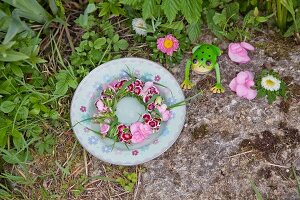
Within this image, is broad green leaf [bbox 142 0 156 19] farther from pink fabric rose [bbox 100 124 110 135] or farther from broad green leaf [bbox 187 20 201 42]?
pink fabric rose [bbox 100 124 110 135]

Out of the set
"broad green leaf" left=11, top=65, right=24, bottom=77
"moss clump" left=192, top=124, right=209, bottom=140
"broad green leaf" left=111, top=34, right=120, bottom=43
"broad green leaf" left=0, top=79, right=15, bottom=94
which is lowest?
"moss clump" left=192, top=124, right=209, bottom=140

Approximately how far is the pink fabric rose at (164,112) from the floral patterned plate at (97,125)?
0.02 meters

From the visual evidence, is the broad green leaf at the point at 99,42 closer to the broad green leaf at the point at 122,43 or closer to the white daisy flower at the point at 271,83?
the broad green leaf at the point at 122,43

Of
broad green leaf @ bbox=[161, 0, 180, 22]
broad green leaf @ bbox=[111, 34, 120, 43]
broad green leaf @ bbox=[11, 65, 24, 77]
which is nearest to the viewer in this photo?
broad green leaf @ bbox=[161, 0, 180, 22]

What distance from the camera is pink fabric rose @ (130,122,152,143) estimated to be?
186cm

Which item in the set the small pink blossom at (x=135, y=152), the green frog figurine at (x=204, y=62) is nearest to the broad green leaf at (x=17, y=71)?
the small pink blossom at (x=135, y=152)

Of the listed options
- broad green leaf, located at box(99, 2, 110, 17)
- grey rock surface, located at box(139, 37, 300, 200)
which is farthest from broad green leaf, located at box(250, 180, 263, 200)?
broad green leaf, located at box(99, 2, 110, 17)

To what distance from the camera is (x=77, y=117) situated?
1.91m

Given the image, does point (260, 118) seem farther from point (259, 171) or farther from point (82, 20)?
point (82, 20)

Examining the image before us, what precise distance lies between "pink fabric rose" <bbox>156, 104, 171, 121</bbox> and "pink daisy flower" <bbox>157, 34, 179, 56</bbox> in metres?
0.22

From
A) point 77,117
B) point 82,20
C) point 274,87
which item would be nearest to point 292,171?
point 274,87

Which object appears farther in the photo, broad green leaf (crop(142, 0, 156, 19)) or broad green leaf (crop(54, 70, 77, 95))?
broad green leaf (crop(54, 70, 77, 95))

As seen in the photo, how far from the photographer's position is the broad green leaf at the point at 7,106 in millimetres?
1831

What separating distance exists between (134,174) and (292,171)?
0.60 metres
